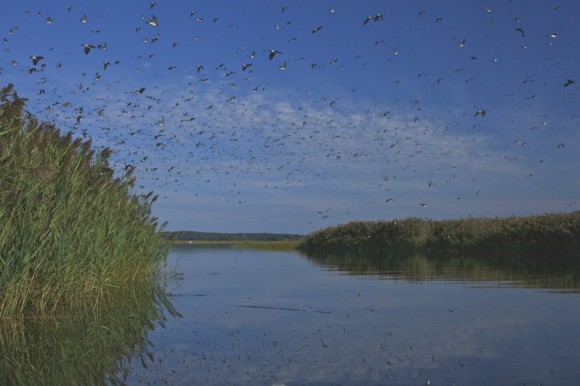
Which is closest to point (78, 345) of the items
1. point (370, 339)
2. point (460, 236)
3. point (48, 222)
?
point (48, 222)

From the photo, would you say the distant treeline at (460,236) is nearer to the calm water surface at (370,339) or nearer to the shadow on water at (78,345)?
the calm water surface at (370,339)

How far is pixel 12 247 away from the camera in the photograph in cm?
704

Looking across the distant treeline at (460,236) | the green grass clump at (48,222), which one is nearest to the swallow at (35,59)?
the green grass clump at (48,222)

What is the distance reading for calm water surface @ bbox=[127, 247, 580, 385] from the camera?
502 cm

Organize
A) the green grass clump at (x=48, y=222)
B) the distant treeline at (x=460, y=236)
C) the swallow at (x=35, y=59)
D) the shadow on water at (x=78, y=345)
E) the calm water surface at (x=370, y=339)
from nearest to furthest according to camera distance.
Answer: the calm water surface at (x=370, y=339) < the shadow on water at (x=78, y=345) < the green grass clump at (x=48, y=222) < the swallow at (x=35, y=59) < the distant treeline at (x=460, y=236)

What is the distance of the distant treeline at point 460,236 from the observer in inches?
1028

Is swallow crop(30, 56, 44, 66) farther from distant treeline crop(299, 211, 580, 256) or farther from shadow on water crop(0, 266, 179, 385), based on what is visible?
distant treeline crop(299, 211, 580, 256)

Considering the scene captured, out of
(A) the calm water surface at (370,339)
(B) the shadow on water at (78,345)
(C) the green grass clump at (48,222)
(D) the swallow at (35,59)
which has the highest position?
(D) the swallow at (35,59)

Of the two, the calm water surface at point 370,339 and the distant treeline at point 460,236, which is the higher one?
the distant treeline at point 460,236

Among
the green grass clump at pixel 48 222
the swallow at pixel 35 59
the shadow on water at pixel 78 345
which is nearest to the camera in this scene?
the shadow on water at pixel 78 345

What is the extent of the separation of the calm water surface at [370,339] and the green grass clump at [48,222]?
5.79ft

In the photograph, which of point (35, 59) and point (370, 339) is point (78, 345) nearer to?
point (370, 339)

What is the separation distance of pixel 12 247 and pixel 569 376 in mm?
6462

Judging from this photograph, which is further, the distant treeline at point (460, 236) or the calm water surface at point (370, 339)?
the distant treeline at point (460, 236)
